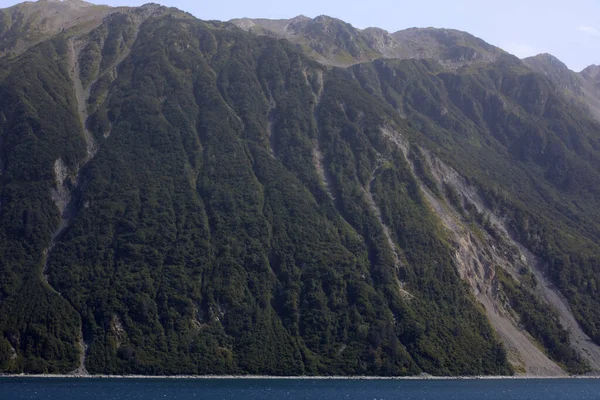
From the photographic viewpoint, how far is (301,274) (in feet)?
638

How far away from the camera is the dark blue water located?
407 feet

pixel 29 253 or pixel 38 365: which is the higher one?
pixel 29 253

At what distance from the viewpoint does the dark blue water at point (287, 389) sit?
124062 millimetres

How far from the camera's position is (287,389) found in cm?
14262

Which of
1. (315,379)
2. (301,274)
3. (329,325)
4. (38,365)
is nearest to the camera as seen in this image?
(38,365)

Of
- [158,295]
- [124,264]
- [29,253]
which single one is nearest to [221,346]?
[158,295]

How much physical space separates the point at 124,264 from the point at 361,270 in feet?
199

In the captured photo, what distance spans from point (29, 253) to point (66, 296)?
62.3 feet

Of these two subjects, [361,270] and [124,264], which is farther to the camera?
[361,270]

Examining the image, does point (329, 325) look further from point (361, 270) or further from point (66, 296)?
point (66, 296)

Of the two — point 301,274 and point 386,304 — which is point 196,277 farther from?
point 386,304

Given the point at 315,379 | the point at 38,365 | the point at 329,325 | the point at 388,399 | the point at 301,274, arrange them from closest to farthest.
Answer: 1. the point at 388,399
2. the point at 38,365
3. the point at 315,379
4. the point at 329,325
5. the point at 301,274

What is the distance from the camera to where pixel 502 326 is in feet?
655

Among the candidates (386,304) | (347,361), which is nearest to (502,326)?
(386,304)
